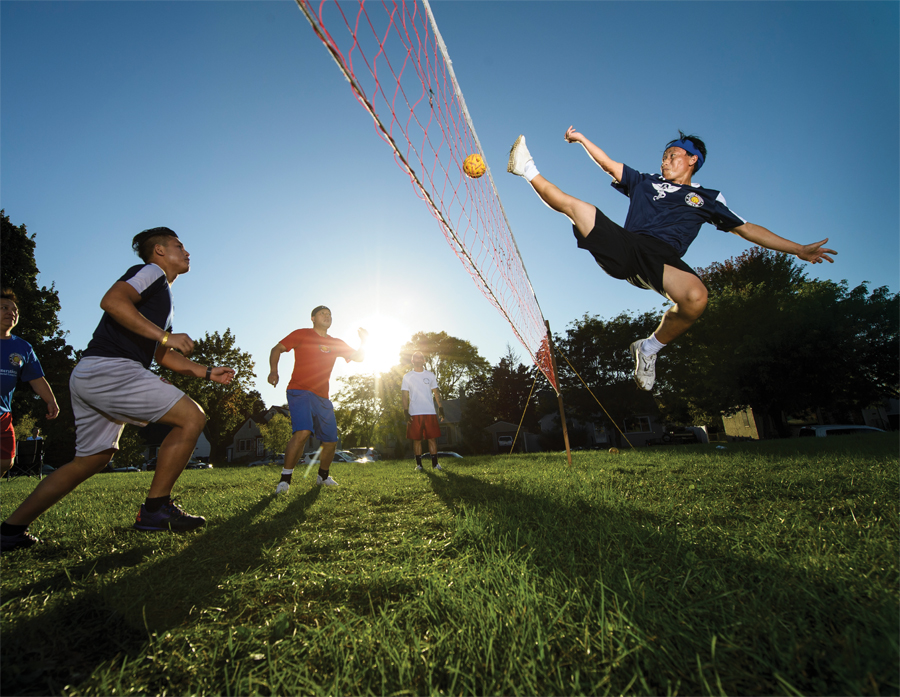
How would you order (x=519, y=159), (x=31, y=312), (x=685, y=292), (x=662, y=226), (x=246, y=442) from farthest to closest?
(x=246, y=442) < (x=31, y=312) < (x=519, y=159) < (x=662, y=226) < (x=685, y=292)

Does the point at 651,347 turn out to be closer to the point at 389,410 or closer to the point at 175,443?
the point at 175,443

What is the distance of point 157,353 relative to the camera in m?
3.08

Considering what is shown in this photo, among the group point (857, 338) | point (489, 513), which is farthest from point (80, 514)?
point (857, 338)

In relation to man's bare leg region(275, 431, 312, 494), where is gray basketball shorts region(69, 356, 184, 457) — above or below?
above

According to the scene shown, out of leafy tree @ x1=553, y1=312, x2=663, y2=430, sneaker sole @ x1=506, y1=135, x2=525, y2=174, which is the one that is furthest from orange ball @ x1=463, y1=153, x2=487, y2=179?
leafy tree @ x1=553, y1=312, x2=663, y2=430

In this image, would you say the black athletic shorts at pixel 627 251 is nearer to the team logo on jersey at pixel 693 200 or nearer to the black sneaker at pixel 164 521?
the team logo on jersey at pixel 693 200

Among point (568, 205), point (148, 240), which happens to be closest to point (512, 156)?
point (568, 205)

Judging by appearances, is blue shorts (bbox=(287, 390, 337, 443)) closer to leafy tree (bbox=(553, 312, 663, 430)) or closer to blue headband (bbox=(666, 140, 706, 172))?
blue headband (bbox=(666, 140, 706, 172))

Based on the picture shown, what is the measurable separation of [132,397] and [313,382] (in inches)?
106

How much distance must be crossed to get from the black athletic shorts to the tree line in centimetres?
1150

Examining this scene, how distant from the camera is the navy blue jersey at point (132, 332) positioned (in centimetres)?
284

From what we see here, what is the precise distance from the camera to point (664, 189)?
11.7 ft

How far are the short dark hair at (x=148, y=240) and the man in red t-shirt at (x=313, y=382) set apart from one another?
2.10 m

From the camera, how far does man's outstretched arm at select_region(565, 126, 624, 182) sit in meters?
3.87
